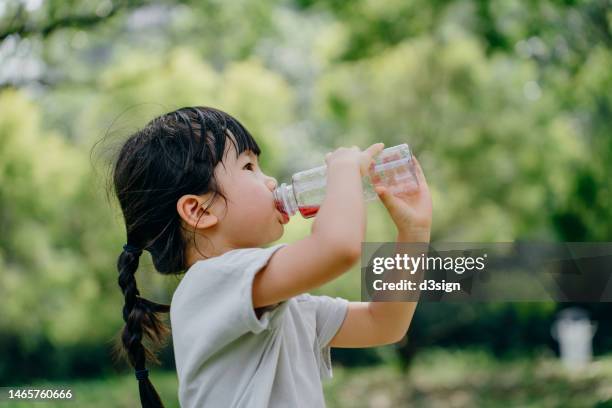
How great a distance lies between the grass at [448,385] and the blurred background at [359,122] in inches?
1.0

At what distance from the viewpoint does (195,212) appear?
1.08 m

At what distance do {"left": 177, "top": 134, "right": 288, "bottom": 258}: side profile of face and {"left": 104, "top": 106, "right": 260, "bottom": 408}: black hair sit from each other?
14 millimetres

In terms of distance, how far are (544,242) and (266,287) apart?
13.8 ft

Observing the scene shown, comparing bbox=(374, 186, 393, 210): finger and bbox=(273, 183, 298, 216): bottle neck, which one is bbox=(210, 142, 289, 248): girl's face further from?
bbox=(374, 186, 393, 210): finger

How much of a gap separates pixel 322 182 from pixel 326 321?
236 millimetres

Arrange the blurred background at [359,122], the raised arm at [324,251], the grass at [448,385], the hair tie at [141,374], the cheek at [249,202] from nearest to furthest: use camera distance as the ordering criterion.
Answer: the raised arm at [324,251], the cheek at [249,202], the hair tie at [141,374], the blurred background at [359,122], the grass at [448,385]

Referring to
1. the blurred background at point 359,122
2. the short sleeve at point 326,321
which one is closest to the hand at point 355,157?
the short sleeve at point 326,321

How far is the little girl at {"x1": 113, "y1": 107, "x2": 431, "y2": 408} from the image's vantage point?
3.08 feet

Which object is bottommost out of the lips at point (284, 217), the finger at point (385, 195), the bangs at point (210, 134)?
the lips at point (284, 217)

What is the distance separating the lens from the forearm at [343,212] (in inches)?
35.7

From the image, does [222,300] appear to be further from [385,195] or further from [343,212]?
[385,195]

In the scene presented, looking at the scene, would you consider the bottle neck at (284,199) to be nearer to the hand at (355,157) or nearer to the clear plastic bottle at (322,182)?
the clear plastic bottle at (322,182)

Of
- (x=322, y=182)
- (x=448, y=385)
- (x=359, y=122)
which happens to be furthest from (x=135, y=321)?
(x=448, y=385)

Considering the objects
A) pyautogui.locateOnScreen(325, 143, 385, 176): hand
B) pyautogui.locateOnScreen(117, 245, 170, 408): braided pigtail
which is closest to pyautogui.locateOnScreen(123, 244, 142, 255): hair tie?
pyautogui.locateOnScreen(117, 245, 170, 408): braided pigtail
